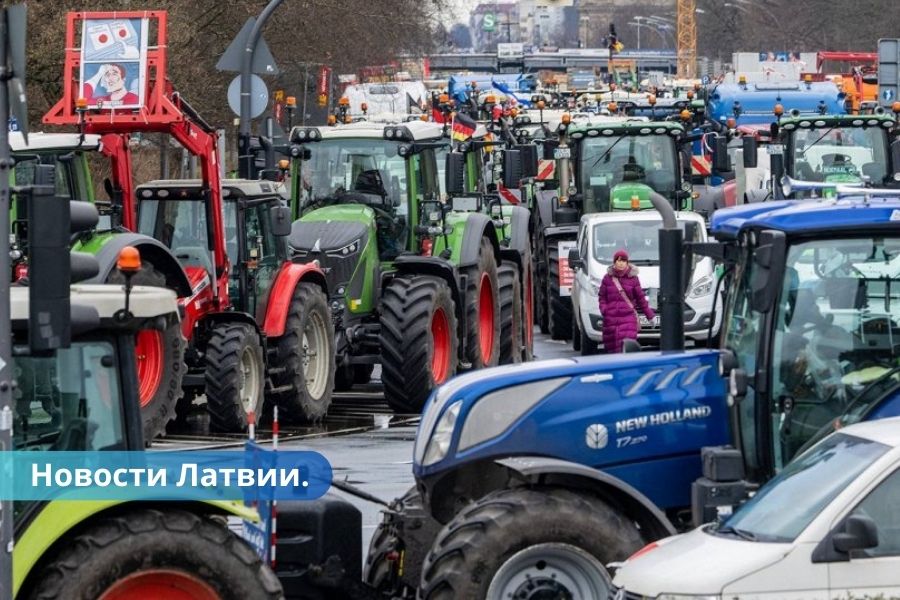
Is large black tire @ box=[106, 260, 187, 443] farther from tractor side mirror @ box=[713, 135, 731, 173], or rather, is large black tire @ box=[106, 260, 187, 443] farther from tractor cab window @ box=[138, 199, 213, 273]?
tractor side mirror @ box=[713, 135, 731, 173]

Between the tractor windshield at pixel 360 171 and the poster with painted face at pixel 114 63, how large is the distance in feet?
9.03

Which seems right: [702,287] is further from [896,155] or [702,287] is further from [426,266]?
[896,155]

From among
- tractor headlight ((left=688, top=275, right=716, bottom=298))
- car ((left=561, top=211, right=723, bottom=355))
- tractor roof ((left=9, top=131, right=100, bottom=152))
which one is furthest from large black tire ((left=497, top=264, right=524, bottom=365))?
tractor roof ((left=9, top=131, right=100, bottom=152))

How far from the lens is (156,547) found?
8039 mm

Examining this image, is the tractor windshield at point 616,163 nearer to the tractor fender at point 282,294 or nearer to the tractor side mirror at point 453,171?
the tractor side mirror at point 453,171

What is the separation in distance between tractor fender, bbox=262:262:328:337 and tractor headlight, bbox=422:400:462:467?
338 inches

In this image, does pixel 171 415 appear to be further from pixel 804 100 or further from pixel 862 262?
pixel 804 100

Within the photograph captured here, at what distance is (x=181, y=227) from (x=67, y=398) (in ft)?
Result: 33.1

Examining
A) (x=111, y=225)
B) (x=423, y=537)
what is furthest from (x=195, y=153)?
(x=423, y=537)

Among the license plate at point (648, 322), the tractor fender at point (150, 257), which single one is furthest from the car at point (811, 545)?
the license plate at point (648, 322)

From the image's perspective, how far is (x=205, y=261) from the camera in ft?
59.4

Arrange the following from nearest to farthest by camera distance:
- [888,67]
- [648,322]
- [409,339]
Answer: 1. [409,339]
2. [648,322]
3. [888,67]

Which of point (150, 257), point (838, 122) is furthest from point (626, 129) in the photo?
point (150, 257)

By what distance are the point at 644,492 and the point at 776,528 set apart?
154cm
